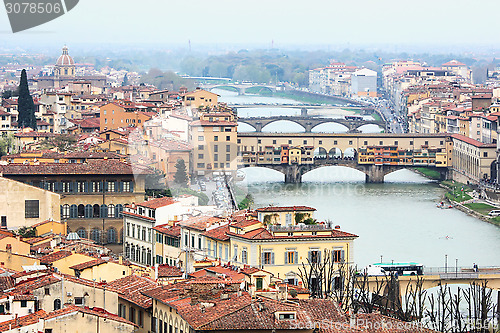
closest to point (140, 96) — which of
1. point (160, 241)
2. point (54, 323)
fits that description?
point (160, 241)

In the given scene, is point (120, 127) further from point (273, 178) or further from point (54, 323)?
point (54, 323)

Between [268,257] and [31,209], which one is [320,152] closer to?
[31,209]

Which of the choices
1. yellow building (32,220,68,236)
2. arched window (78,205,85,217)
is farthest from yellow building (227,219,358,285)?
arched window (78,205,85,217)

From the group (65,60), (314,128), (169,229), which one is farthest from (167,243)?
(65,60)

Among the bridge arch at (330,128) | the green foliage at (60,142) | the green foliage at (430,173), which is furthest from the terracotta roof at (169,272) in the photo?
the bridge arch at (330,128)

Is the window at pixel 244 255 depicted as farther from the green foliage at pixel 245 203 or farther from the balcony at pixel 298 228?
the green foliage at pixel 245 203

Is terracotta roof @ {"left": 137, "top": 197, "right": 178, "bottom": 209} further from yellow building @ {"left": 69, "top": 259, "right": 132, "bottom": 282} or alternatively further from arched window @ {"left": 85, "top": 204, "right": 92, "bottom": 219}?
yellow building @ {"left": 69, "top": 259, "right": 132, "bottom": 282}
